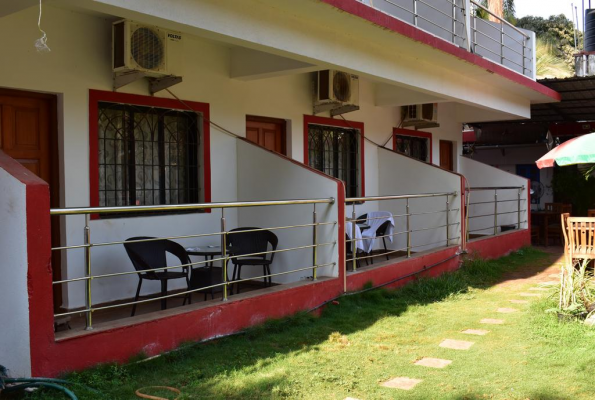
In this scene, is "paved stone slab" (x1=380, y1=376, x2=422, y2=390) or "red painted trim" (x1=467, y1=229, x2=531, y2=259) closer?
"paved stone slab" (x1=380, y1=376, x2=422, y2=390)

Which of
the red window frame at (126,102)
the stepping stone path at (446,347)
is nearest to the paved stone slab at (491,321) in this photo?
the stepping stone path at (446,347)

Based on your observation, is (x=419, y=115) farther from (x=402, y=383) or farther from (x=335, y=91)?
(x=402, y=383)

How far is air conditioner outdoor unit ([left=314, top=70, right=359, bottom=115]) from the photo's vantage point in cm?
870

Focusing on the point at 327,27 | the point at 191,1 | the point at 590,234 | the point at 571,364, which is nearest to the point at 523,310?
the point at 590,234

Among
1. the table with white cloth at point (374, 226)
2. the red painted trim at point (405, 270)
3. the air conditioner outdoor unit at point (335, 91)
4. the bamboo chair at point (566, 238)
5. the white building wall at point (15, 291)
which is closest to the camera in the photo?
the white building wall at point (15, 291)

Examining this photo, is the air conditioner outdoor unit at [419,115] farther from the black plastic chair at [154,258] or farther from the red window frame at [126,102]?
the black plastic chair at [154,258]

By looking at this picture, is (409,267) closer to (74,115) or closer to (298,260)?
(298,260)

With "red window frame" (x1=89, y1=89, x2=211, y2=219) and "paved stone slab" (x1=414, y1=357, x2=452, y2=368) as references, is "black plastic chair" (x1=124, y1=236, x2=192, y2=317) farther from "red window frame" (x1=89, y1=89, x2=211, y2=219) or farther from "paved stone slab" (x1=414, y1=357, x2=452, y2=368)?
"paved stone slab" (x1=414, y1=357, x2=452, y2=368)

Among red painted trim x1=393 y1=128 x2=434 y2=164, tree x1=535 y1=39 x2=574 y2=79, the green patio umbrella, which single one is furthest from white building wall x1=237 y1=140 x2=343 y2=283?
tree x1=535 y1=39 x2=574 y2=79

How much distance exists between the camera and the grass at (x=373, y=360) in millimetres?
4234

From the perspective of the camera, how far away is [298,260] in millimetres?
7184

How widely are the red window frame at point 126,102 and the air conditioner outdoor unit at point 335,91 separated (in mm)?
2144

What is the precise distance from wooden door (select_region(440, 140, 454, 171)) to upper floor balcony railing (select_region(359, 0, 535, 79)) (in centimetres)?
228

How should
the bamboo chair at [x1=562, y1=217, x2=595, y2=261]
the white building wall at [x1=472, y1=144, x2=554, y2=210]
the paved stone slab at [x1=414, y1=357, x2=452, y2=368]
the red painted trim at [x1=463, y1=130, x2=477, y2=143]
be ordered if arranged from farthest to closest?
the white building wall at [x1=472, y1=144, x2=554, y2=210], the red painted trim at [x1=463, y1=130, x2=477, y2=143], the bamboo chair at [x1=562, y1=217, x2=595, y2=261], the paved stone slab at [x1=414, y1=357, x2=452, y2=368]
